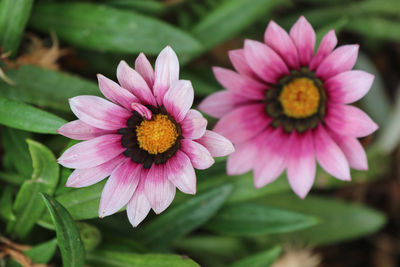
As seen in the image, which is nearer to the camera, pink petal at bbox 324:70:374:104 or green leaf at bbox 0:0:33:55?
pink petal at bbox 324:70:374:104

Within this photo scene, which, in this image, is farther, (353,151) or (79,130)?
(353,151)

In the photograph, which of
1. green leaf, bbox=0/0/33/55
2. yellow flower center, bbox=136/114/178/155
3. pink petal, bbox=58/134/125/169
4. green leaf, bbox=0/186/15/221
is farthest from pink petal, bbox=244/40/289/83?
green leaf, bbox=0/186/15/221

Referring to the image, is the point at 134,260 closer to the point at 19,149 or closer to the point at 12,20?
the point at 19,149

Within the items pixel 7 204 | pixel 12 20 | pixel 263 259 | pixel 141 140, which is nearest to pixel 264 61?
pixel 141 140

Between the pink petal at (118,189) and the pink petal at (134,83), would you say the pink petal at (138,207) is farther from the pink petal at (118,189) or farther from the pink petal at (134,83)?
the pink petal at (134,83)

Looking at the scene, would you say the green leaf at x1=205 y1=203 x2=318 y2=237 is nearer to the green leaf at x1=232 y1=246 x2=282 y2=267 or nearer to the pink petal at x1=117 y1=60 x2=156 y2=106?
the green leaf at x1=232 y1=246 x2=282 y2=267

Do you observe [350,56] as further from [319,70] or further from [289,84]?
[289,84]

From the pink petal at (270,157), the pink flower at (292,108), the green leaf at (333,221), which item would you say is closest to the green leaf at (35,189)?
the pink flower at (292,108)
